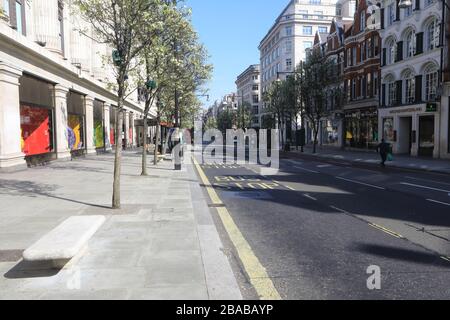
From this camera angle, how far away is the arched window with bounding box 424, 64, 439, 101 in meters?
31.5

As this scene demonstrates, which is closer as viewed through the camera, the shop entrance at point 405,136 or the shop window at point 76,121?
the shop window at point 76,121

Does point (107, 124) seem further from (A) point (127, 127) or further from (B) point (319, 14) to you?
(B) point (319, 14)

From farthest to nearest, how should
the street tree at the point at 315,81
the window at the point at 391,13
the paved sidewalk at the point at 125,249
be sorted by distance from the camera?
the street tree at the point at 315,81
the window at the point at 391,13
the paved sidewalk at the point at 125,249

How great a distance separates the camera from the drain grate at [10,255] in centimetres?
569

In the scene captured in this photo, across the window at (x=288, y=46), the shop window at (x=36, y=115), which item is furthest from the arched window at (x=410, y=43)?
the window at (x=288, y=46)

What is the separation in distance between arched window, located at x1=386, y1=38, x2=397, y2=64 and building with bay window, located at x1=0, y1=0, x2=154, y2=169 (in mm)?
25602

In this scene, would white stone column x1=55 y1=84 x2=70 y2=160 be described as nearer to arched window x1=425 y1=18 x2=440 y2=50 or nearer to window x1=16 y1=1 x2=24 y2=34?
window x1=16 y1=1 x2=24 y2=34

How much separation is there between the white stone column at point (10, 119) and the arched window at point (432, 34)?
92.7 ft

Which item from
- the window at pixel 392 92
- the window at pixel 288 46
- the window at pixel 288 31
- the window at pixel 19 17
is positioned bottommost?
the window at pixel 392 92

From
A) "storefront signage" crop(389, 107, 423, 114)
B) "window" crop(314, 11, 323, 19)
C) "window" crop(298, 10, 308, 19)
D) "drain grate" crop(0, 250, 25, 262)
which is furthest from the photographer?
"window" crop(314, 11, 323, 19)

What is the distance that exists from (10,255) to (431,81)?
109 ft

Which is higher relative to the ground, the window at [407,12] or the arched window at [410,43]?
the window at [407,12]

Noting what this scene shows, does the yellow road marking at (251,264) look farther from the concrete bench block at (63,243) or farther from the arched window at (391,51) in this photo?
the arched window at (391,51)

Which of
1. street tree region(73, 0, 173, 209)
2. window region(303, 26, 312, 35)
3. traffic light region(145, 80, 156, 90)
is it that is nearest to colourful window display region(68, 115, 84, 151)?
traffic light region(145, 80, 156, 90)
